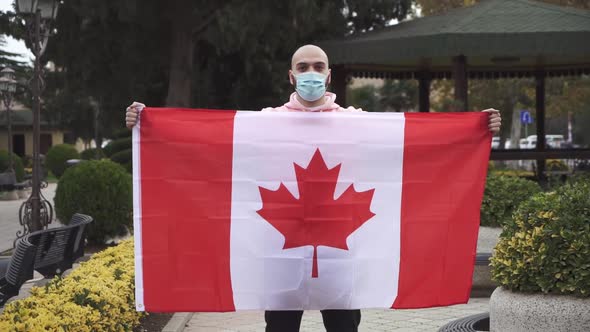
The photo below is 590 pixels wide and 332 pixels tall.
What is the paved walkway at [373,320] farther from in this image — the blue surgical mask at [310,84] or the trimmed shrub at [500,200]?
the blue surgical mask at [310,84]

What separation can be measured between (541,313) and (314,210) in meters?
1.69

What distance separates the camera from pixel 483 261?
916 cm

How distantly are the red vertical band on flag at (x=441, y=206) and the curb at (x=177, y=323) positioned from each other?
3.29 m

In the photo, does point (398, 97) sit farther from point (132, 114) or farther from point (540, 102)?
point (132, 114)

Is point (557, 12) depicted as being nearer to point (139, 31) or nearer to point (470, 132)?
point (139, 31)

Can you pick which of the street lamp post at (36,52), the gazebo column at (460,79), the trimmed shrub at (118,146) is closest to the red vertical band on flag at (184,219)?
the street lamp post at (36,52)

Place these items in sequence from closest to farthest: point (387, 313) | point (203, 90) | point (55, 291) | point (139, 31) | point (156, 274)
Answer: point (156, 274) → point (55, 291) → point (387, 313) → point (139, 31) → point (203, 90)

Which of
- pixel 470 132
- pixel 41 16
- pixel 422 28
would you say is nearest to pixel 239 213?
pixel 470 132

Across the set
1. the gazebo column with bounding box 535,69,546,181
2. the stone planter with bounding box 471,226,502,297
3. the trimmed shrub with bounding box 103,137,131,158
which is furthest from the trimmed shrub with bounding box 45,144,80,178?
the stone planter with bounding box 471,226,502,297

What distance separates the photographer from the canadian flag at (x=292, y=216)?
4.69 meters

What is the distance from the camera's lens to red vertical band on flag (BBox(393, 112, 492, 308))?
4.83m

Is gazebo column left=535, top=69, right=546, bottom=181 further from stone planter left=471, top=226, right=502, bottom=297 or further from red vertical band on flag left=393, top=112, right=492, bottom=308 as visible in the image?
red vertical band on flag left=393, top=112, right=492, bottom=308

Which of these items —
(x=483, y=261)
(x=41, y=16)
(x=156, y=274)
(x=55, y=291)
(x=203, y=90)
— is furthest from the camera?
(x=203, y=90)

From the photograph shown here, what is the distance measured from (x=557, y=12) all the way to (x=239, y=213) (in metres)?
13.6
